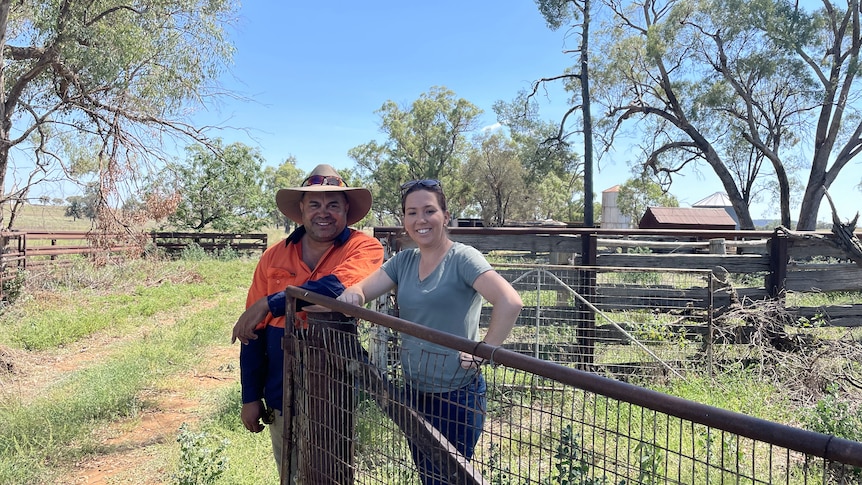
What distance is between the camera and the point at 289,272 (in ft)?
8.26

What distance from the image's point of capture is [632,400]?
46.1 inches

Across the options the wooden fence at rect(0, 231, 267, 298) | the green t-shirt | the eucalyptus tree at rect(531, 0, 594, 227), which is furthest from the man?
the eucalyptus tree at rect(531, 0, 594, 227)

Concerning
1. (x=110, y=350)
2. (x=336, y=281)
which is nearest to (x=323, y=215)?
(x=336, y=281)

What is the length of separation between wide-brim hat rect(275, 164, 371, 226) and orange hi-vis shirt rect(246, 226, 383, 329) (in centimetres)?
21

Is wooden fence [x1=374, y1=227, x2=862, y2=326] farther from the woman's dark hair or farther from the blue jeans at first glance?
the blue jeans

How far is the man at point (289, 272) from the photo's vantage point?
2.41m

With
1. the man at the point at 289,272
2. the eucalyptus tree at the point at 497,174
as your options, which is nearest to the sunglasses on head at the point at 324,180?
the man at the point at 289,272

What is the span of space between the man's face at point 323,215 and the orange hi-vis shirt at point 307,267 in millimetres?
56

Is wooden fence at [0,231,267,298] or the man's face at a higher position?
the man's face

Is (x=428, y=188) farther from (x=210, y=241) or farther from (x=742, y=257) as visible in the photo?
(x=210, y=241)

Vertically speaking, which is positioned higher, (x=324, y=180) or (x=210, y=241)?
(x=324, y=180)

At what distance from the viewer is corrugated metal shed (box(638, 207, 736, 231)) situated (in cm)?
3034

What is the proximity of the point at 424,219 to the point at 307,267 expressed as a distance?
68cm

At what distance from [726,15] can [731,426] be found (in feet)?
78.0
